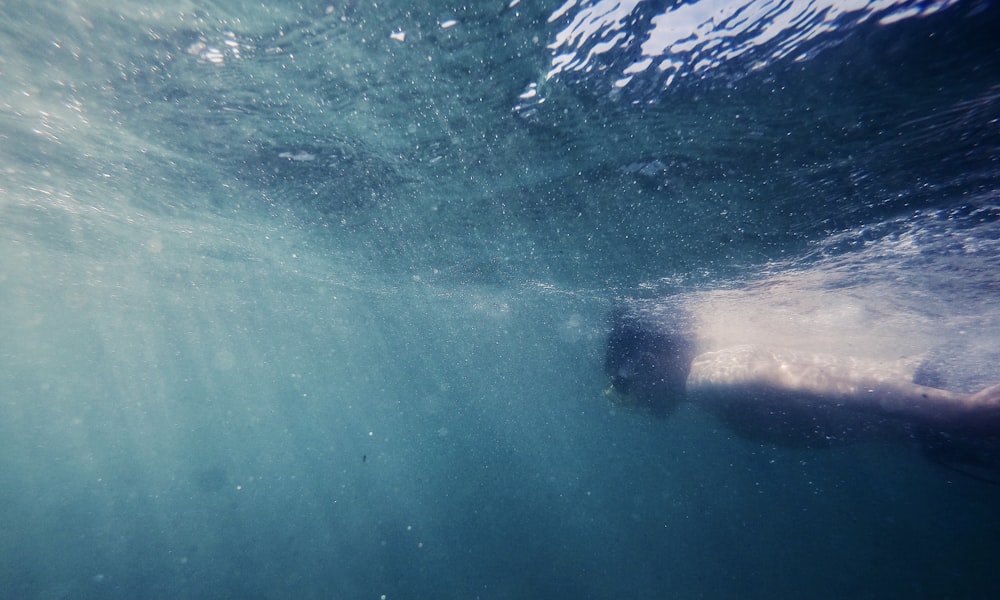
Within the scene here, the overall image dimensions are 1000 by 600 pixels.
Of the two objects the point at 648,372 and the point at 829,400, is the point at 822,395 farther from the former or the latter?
the point at 648,372

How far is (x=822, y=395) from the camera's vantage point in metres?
10.0

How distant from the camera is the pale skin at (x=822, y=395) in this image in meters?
8.54

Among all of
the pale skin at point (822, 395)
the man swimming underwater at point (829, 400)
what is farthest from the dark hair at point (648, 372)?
the pale skin at point (822, 395)

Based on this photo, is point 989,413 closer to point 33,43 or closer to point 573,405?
point 33,43

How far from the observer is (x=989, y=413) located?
23.8 ft

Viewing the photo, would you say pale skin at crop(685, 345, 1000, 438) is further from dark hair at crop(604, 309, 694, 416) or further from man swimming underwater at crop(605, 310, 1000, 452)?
dark hair at crop(604, 309, 694, 416)

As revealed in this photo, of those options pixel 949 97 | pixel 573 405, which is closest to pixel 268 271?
pixel 949 97

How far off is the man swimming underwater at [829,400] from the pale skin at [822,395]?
2 centimetres

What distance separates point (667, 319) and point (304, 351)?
5396cm

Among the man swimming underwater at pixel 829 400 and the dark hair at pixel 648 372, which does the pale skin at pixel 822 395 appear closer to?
the man swimming underwater at pixel 829 400

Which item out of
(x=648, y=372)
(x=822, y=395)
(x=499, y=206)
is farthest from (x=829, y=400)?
(x=499, y=206)

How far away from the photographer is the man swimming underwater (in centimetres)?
808

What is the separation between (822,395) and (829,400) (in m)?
0.17

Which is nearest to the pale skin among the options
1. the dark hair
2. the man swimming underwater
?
the man swimming underwater
